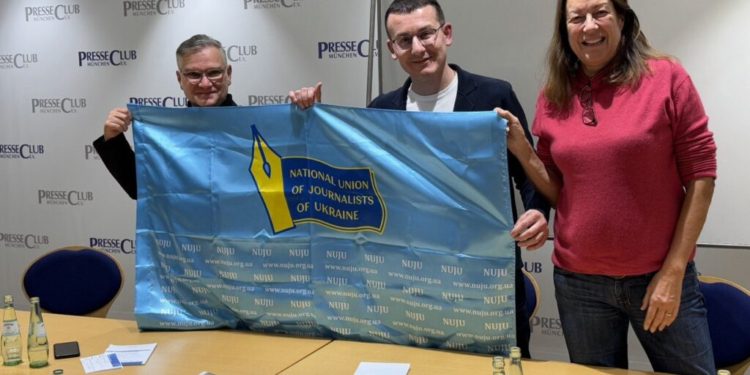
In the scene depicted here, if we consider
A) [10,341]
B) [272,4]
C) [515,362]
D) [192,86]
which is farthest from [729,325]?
[272,4]

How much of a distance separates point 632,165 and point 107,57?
4.19 metres

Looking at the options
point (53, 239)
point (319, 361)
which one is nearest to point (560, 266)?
point (319, 361)

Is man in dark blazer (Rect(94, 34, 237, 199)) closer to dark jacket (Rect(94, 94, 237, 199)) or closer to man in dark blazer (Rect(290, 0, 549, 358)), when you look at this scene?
dark jacket (Rect(94, 94, 237, 199))

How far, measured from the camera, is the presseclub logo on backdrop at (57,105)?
209 inches

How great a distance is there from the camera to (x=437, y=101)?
103 inches

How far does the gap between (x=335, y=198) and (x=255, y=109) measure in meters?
0.45

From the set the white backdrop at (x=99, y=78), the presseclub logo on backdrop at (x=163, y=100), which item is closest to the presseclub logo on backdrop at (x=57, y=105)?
the white backdrop at (x=99, y=78)

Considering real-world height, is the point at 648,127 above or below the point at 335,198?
above

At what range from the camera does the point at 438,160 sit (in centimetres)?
233

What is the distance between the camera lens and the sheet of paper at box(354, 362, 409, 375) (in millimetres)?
2207

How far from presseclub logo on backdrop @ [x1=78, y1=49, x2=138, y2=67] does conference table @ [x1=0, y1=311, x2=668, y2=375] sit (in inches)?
111

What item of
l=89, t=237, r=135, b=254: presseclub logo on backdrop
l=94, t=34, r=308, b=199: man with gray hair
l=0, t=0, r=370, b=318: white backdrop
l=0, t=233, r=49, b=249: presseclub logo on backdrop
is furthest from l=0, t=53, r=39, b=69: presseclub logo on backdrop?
l=94, t=34, r=308, b=199: man with gray hair

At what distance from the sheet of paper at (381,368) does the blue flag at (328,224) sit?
0.65ft

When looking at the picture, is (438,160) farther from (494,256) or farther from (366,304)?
(366,304)
